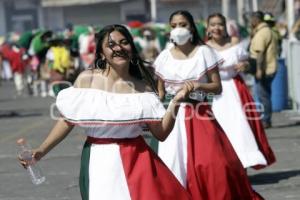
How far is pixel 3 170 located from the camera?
13523 mm

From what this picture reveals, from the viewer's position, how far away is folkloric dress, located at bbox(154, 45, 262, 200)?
9.40m

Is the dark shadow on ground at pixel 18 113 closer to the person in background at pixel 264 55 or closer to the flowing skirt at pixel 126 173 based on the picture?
the person in background at pixel 264 55

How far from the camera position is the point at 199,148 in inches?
378

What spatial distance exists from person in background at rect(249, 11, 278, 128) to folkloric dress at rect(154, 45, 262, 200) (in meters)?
7.48

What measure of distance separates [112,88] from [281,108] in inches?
563

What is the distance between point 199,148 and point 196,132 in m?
0.16

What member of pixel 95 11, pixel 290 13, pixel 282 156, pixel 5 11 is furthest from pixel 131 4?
pixel 282 156

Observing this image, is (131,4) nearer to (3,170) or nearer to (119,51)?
(3,170)

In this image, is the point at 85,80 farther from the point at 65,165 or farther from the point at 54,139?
the point at 65,165

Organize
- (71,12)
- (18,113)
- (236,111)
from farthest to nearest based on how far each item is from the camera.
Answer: (71,12), (18,113), (236,111)

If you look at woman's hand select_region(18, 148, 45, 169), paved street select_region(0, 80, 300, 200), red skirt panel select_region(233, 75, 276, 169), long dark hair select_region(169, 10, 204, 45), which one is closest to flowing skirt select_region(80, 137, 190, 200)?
woman's hand select_region(18, 148, 45, 169)

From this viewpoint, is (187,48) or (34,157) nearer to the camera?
(34,157)

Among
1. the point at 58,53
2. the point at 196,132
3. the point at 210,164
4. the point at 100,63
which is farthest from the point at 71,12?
the point at 100,63

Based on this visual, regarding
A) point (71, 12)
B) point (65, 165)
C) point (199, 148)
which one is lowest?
point (71, 12)
